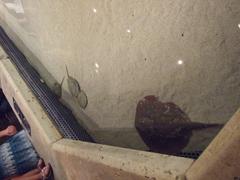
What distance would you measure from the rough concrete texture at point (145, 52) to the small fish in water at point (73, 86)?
6cm

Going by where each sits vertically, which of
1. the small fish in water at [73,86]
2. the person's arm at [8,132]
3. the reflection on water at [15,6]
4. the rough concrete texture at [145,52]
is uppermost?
the rough concrete texture at [145,52]

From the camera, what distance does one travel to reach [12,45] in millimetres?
3127

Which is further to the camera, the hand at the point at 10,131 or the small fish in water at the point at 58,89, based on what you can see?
the hand at the point at 10,131

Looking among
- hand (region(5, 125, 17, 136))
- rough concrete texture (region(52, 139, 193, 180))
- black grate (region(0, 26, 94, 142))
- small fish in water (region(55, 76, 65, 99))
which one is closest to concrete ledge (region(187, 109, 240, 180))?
rough concrete texture (region(52, 139, 193, 180))

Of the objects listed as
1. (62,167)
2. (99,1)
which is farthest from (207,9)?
(62,167)

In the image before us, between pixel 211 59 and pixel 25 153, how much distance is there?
5.63ft

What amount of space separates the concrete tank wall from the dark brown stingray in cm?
4

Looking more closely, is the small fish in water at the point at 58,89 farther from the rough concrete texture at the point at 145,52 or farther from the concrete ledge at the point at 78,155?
the concrete ledge at the point at 78,155

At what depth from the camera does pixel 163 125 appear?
1.82m

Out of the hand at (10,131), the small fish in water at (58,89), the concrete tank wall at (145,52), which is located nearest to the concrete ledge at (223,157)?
the concrete tank wall at (145,52)

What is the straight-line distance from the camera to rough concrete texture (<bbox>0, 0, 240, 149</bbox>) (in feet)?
4.95

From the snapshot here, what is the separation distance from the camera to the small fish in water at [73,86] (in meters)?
2.41

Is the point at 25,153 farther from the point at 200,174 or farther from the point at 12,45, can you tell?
the point at 200,174

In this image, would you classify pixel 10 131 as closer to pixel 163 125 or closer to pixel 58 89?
pixel 58 89
